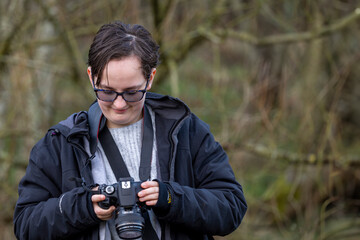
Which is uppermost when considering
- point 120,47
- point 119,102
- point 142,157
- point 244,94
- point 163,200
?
point 120,47

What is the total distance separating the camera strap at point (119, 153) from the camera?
6.33ft

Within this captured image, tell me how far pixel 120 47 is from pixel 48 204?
2.14 feet

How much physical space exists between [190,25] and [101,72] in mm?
3776

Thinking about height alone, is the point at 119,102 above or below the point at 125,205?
above

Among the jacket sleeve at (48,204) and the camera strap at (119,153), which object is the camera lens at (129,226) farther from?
the camera strap at (119,153)

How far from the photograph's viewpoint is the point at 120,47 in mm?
1844

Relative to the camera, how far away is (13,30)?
503cm

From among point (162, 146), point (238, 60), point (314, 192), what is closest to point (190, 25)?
point (314, 192)

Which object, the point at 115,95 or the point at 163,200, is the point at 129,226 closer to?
the point at 163,200

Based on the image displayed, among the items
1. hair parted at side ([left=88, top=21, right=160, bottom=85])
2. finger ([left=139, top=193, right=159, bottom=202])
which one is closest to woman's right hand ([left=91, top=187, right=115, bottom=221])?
finger ([left=139, top=193, right=159, bottom=202])

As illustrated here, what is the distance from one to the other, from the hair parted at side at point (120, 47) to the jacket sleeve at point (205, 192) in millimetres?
368

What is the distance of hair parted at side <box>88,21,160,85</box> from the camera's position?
1.84 m

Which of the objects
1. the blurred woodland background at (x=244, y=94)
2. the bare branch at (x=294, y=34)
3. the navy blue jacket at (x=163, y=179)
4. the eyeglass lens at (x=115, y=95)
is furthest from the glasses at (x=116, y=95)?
the bare branch at (x=294, y=34)

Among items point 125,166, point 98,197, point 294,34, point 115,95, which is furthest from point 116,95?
point 294,34
